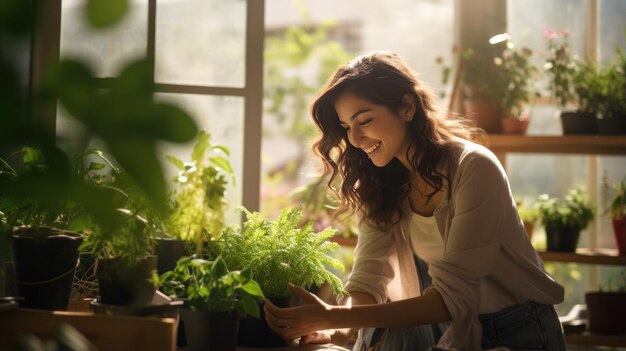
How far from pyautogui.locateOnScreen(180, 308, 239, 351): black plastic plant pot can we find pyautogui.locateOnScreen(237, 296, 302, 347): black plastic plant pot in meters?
0.15

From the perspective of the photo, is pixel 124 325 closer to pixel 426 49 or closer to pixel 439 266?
pixel 439 266

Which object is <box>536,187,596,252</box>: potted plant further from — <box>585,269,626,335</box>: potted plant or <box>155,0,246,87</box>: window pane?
<box>155,0,246,87</box>: window pane

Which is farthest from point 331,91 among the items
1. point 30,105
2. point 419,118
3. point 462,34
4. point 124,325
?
point 462,34

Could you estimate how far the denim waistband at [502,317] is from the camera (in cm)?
186

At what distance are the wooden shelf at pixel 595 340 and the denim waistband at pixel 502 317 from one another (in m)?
1.44

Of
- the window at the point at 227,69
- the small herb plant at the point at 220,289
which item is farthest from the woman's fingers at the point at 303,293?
the window at the point at 227,69

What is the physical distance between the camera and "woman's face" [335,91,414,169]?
197 centimetres

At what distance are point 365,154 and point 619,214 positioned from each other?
166 centimetres

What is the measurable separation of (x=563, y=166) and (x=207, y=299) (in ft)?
9.21

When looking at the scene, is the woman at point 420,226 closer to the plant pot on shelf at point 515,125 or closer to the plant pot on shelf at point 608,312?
the plant pot on shelf at point 515,125

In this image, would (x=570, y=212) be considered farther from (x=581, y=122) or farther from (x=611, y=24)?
(x=611, y=24)

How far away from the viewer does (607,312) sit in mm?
3242

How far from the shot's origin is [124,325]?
4.17 ft

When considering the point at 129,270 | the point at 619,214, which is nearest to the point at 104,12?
the point at 129,270
